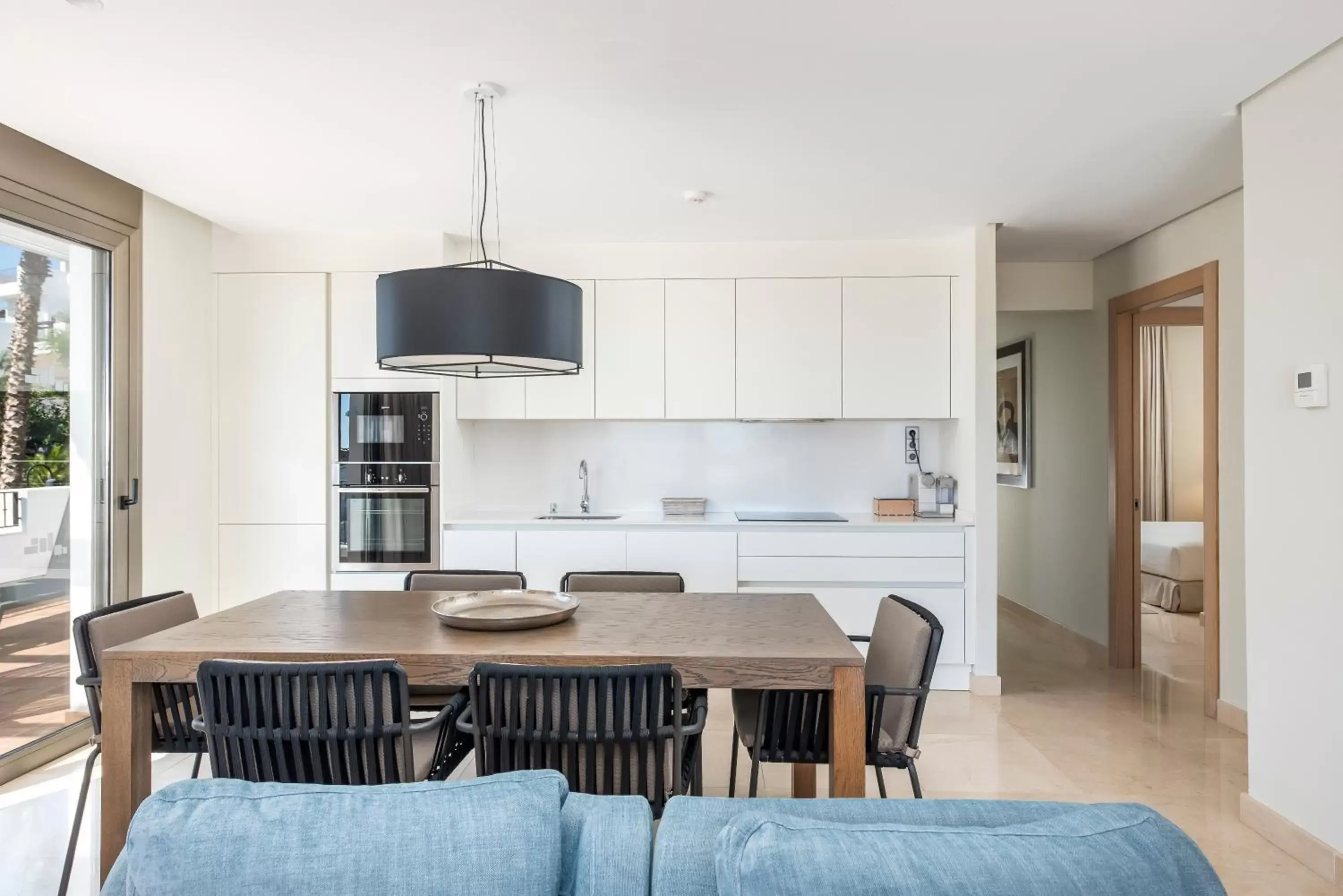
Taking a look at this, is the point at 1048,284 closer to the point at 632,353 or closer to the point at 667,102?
the point at 632,353

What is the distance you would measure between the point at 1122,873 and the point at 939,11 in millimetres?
2159

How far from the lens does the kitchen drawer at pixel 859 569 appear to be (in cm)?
454

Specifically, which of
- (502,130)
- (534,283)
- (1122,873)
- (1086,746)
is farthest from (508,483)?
(1122,873)

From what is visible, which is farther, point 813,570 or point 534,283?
point 813,570

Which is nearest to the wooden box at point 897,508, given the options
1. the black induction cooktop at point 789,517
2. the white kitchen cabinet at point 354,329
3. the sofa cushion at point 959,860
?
the black induction cooktop at point 789,517

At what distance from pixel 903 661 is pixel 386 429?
3.19m

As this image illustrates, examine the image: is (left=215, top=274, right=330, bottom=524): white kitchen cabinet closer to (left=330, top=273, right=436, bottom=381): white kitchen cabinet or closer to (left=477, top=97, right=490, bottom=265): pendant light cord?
(left=330, top=273, right=436, bottom=381): white kitchen cabinet

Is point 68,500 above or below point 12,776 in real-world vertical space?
above

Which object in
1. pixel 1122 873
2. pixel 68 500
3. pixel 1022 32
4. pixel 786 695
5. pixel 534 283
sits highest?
pixel 1022 32

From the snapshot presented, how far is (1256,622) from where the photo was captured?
9.34ft

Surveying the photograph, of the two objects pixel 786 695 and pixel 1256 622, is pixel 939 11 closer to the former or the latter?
pixel 786 695

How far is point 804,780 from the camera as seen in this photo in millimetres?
2848

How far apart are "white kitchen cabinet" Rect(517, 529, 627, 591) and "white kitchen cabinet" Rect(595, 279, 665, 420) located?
0.75 m

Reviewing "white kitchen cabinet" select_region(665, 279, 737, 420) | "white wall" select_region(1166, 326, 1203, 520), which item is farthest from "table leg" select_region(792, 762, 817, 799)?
"white wall" select_region(1166, 326, 1203, 520)
